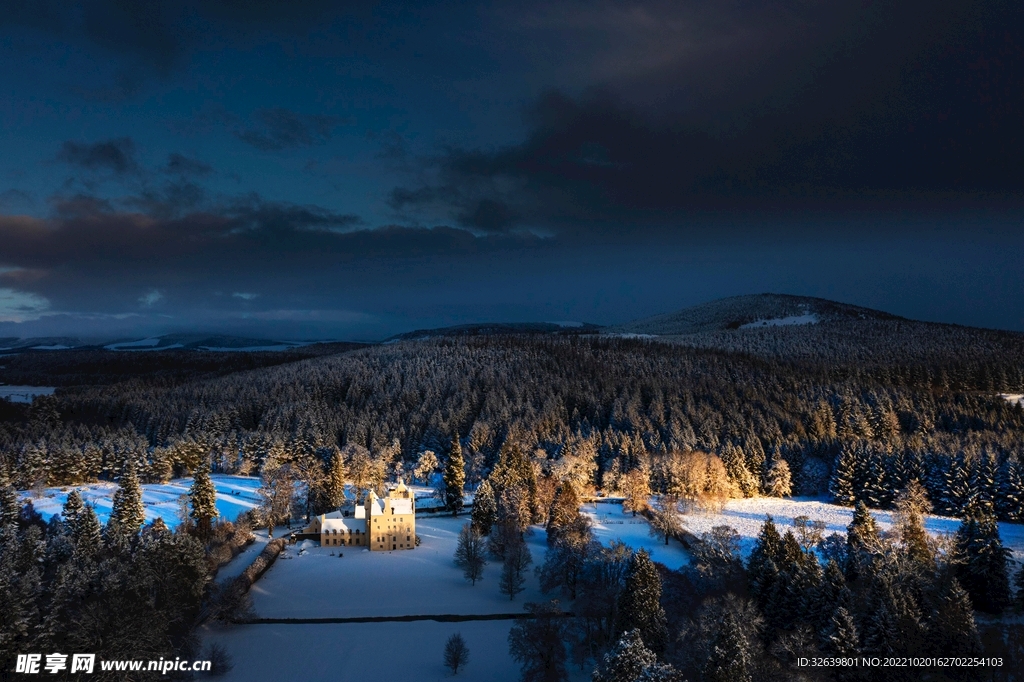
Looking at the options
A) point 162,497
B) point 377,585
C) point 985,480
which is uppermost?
point 985,480

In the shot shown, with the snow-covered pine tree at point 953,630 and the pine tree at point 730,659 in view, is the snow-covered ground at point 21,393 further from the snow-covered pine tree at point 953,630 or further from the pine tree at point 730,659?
the snow-covered pine tree at point 953,630

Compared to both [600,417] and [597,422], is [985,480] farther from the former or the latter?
[600,417]

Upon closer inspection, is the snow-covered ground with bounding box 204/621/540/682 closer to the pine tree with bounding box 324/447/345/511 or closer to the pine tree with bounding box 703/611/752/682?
the pine tree with bounding box 703/611/752/682

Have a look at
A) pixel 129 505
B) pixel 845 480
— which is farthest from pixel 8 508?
pixel 845 480

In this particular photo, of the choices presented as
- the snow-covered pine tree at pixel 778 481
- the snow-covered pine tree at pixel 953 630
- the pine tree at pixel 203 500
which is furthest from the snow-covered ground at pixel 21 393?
the snow-covered pine tree at pixel 953 630

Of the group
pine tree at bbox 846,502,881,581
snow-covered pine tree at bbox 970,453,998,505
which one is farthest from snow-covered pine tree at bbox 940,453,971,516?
pine tree at bbox 846,502,881,581

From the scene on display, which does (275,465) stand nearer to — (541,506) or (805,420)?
(541,506)
